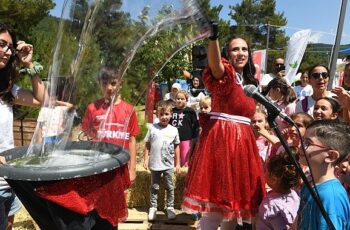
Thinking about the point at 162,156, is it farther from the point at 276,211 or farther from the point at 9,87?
the point at 9,87

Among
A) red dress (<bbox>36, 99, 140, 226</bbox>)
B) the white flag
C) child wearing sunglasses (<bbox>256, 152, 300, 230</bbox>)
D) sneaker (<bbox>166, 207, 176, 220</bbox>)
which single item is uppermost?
the white flag

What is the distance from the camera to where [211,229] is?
8.41 ft

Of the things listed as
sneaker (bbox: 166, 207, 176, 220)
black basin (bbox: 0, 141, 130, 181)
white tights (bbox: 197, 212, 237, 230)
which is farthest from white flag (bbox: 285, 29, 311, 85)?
black basin (bbox: 0, 141, 130, 181)

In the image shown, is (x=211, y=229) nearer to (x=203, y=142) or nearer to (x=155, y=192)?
(x=203, y=142)

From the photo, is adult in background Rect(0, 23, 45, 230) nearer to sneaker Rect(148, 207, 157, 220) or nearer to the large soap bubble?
the large soap bubble

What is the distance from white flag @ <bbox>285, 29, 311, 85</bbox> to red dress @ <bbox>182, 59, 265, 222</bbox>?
521cm

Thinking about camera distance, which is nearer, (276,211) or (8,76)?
(8,76)

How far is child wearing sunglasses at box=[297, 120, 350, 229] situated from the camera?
175 cm

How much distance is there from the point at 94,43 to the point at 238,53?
1.08 metres

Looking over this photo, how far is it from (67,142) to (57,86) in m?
→ 0.27

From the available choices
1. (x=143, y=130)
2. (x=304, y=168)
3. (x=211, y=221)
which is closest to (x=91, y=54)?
(x=211, y=221)

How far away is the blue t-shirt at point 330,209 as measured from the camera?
1.71m

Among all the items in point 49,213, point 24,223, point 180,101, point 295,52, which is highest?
point 295,52

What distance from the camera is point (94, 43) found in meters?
1.82
